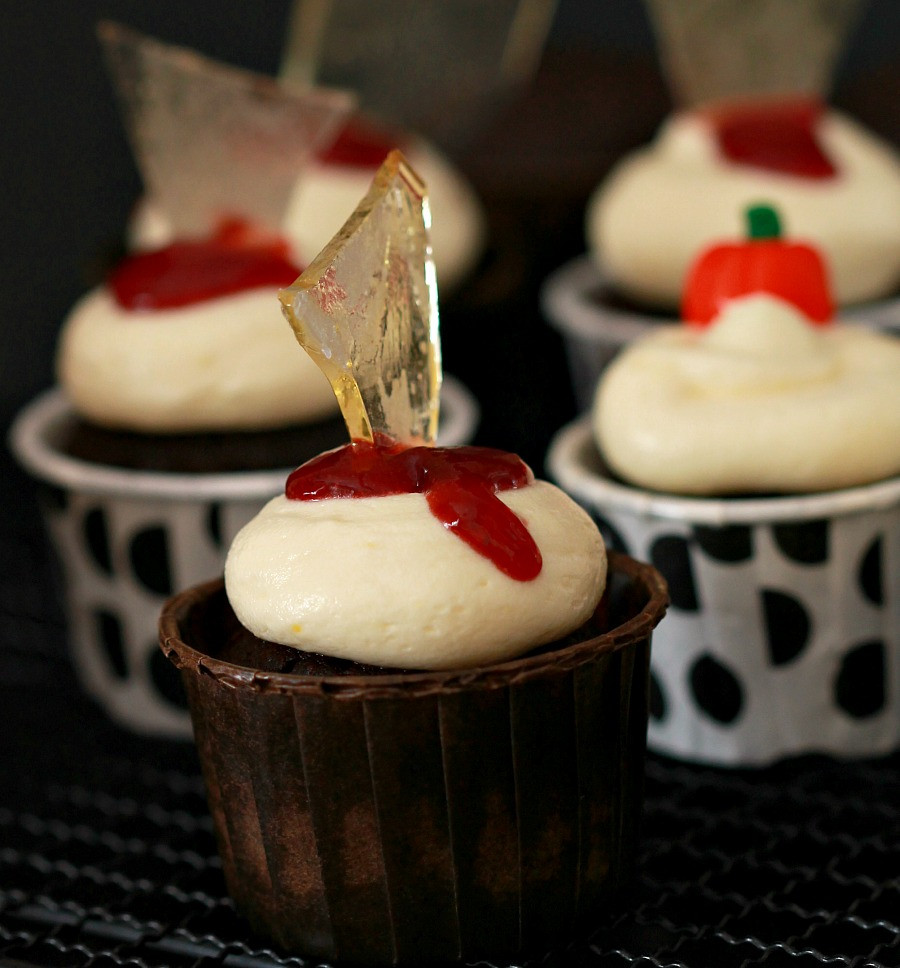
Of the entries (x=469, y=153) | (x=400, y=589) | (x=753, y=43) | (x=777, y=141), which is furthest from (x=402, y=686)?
(x=469, y=153)

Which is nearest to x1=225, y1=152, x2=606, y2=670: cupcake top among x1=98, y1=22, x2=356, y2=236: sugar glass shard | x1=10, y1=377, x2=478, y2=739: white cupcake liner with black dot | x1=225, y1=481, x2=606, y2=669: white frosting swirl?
x1=225, y1=481, x2=606, y2=669: white frosting swirl

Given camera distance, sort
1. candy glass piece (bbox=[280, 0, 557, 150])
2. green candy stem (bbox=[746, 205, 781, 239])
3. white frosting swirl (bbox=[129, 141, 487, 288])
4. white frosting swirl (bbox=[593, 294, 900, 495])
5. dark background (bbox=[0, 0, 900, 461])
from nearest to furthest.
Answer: white frosting swirl (bbox=[593, 294, 900, 495]) → green candy stem (bbox=[746, 205, 781, 239]) → white frosting swirl (bbox=[129, 141, 487, 288]) → candy glass piece (bbox=[280, 0, 557, 150]) → dark background (bbox=[0, 0, 900, 461])

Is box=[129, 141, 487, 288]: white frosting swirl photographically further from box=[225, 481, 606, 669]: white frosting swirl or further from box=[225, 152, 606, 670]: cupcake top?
box=[225, 481, 606, 669]: white frosting swirl

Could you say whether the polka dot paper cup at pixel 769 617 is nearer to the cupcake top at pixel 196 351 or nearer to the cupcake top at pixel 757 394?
the cupcake top at pixel 757 394

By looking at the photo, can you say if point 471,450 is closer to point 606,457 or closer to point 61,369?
point 606,457

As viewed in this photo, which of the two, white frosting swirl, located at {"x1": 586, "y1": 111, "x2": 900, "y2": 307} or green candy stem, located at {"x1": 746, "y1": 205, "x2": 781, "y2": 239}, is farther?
white frosting swirl, located at {"x1": 586, "y1": 111, "x2": 900, "y2": 307}
